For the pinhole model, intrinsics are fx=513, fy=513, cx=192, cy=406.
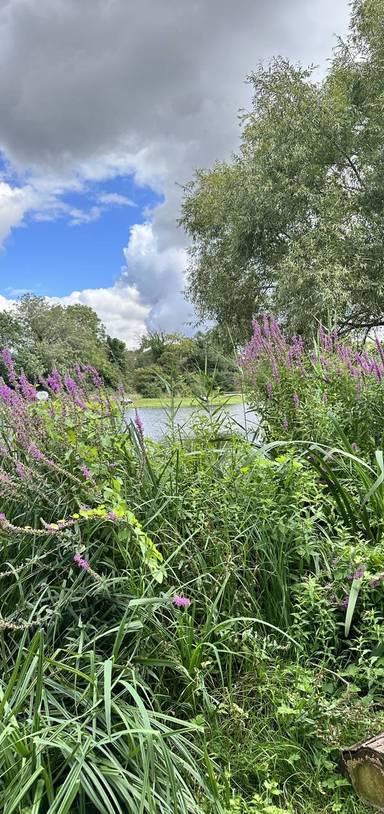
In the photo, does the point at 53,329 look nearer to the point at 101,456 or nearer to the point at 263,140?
the point at 263,140

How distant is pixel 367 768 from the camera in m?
1.31

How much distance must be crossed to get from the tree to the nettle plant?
26.6 ft

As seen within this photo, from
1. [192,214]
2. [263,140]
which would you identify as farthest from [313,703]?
[192,214]

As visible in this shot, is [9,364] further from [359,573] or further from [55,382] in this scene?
[359,573]

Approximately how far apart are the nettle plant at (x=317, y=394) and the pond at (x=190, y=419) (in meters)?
0.11

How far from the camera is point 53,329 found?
36.0 meters

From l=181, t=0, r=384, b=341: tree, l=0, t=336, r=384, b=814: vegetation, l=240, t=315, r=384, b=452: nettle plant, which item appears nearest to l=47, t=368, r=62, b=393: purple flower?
l=0, t=336, r=384, b=814: vegetation

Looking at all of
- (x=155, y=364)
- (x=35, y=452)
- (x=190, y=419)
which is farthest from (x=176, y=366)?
(x=35, y=452)

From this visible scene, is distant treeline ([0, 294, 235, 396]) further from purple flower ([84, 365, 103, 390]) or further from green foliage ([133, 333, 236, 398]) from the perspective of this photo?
purple flower ([84, 365, 103, 390])

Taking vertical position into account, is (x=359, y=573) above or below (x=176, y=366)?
below

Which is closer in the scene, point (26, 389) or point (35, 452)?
point (35, 452)

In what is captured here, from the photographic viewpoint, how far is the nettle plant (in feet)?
7.77

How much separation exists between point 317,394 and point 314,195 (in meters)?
10.7

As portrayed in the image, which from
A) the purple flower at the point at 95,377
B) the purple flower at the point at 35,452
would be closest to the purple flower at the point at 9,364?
the purple flower at the point at 95,377
